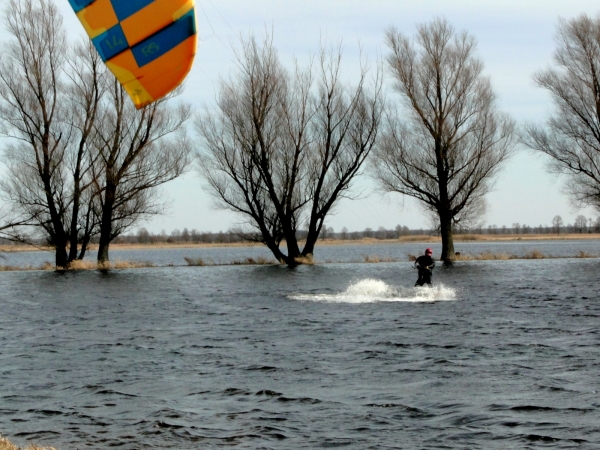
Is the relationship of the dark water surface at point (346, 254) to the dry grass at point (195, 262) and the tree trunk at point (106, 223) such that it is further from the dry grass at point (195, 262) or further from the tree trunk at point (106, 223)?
the tree trunk at point (106, 223)

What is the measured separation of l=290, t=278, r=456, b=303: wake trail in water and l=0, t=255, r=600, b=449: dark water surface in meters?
0.07

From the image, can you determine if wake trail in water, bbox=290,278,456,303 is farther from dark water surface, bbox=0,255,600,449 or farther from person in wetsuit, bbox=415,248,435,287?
person in wetsuit, bbox=415,248,435,287

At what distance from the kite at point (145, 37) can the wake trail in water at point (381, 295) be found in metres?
18.7

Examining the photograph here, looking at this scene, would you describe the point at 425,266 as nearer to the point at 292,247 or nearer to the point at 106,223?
the point at 292,247

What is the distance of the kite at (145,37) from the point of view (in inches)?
297

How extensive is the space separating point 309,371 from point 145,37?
7877 mm

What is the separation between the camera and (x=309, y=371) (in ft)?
46.1

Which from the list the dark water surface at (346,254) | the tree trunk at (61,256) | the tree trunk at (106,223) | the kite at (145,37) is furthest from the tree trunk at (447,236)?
the kite at (145,37)

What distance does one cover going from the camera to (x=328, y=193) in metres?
48.9

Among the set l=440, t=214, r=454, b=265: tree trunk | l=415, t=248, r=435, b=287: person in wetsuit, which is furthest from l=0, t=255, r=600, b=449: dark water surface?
l=440, t=214, r=454, b=265: tree trunk

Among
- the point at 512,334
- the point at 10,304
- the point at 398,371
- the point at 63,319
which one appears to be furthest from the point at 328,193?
the point at 398,371

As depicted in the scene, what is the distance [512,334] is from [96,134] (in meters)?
33.5

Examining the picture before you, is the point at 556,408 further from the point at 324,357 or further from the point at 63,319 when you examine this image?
the point at 63,319

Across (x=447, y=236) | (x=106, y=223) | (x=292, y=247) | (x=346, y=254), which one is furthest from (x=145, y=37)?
(x=346, y=254)
